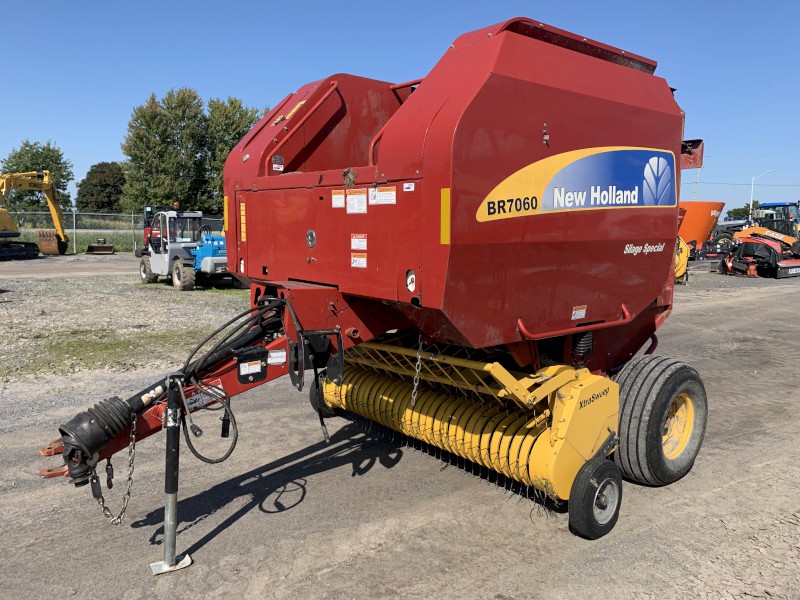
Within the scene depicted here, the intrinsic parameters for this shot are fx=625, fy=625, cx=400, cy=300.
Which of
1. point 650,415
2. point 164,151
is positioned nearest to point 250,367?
point 650,415

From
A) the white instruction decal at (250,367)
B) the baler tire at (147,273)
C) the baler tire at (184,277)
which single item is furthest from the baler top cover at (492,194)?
the baler tire at (147,273)

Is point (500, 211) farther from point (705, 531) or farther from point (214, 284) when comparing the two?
point (214, 284)

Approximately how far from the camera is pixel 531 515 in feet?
12.9

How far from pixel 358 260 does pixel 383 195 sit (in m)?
0.44

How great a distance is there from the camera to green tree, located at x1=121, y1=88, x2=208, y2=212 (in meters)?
38.3

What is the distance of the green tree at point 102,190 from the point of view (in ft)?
222

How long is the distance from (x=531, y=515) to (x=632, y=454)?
84 cm

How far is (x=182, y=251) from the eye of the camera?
16.2 meters

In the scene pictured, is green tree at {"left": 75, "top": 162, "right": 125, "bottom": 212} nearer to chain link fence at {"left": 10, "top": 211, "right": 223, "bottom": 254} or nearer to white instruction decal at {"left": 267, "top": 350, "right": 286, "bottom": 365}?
chain link fence at {"left": 10, "top": 211, "right": 223, "bottom": 254}

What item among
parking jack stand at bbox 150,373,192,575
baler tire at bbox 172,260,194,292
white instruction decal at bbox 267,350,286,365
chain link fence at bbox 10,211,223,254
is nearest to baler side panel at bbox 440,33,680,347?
white instruction decal at bbox 267,350,286,365

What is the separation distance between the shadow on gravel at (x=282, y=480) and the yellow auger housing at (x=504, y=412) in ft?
0.98

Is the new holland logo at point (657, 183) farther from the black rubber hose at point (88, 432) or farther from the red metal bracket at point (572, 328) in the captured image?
the black rubber hose at point (88, 432)

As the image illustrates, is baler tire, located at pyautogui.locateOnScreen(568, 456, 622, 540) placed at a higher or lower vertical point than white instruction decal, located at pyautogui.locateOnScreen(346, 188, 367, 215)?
lower

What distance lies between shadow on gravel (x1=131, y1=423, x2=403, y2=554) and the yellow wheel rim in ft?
6.59
